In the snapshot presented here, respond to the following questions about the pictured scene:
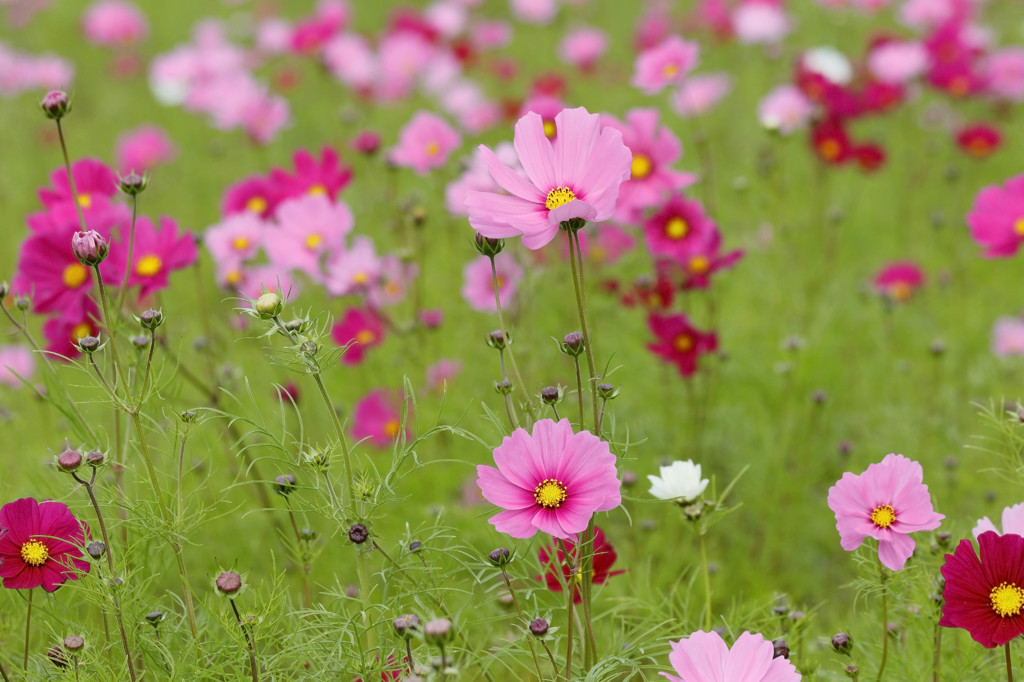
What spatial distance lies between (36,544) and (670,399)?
130 centimetres

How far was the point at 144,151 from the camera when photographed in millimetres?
3125

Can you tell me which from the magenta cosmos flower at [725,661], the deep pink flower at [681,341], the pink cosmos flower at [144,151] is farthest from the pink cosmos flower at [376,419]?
the pink cosmos flower at [144,151]

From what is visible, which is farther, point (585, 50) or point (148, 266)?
point (585, 50)

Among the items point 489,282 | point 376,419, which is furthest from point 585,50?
point 376,419

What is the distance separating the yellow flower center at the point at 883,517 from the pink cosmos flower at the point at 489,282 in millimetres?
962

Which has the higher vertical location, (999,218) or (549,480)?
(999,218)

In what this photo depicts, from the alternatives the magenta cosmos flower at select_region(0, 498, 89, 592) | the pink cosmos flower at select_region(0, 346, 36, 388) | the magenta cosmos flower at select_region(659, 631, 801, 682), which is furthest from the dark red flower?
the pink cosmos flower at select_region(0, 346, 36, 388)

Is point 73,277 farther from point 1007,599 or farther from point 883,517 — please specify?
point 1007,599

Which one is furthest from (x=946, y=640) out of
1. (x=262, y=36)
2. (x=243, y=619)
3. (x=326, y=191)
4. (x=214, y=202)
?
(x=262, y=36)

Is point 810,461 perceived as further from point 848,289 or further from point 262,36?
point 262,36

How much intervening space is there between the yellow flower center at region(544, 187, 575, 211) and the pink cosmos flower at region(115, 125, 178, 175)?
2.48 meters

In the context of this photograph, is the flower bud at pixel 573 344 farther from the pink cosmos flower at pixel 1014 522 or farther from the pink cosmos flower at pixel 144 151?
the pink cosmos flower at pixel 144 151

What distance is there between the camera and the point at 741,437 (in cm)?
198

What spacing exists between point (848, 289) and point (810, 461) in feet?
2.38
